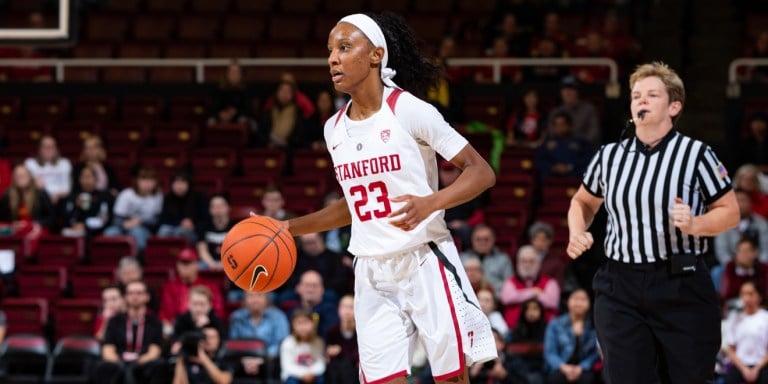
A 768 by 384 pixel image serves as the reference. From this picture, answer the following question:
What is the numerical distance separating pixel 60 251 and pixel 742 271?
626cm

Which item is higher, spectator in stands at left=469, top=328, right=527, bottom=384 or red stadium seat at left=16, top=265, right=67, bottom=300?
red stadium seat at left=16, top=265, right=67, bottom=300

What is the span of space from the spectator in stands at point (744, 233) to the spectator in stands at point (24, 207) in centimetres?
637

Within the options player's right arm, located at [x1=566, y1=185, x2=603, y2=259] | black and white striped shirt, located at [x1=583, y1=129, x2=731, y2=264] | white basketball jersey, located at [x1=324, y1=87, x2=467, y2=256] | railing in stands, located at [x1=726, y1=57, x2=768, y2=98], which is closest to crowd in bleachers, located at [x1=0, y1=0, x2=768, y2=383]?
railing in stands, located at [x1=726, y1=57, x2=768, y2=98]

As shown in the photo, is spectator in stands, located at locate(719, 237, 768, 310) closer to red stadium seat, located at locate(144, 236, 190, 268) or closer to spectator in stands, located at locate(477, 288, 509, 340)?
spectator in stands, located at locate(477, 288, 509, 340)

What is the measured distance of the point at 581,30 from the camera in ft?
50.9

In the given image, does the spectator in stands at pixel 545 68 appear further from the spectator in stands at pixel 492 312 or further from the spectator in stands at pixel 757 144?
the spectator in stands at pixel 492 312

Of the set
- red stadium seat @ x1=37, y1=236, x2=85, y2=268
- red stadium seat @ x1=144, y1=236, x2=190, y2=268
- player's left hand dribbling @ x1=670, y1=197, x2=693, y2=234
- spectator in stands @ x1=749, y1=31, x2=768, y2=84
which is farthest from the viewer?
spectator in stands @ x1=749, y1=31, x2=768, y2=84

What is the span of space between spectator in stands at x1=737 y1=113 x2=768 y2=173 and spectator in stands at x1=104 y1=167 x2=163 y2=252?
19.9ft

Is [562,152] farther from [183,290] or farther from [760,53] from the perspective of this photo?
[183,290]

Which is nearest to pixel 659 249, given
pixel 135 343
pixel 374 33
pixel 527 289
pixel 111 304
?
pixel 374 33

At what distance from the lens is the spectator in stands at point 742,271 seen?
10.4 metres

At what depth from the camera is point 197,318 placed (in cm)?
1012

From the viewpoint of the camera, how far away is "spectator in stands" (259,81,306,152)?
1318 cm

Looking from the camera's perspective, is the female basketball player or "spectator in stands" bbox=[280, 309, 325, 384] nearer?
the female basketball player
